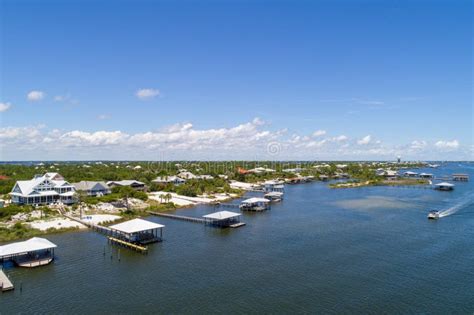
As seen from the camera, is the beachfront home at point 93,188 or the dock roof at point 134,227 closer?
the dock roof at point 134,227

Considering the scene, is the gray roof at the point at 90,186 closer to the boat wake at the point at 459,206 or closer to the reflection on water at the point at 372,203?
the reflection on water at the point at 372,203

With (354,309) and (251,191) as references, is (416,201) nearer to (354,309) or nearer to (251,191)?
(251,191)

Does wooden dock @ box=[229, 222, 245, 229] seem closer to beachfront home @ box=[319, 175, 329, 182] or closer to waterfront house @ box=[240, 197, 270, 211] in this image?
waterfront house @ box=[240, 197, 270, 211]

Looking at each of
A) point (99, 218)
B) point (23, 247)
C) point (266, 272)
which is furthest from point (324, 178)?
point (23, 247)

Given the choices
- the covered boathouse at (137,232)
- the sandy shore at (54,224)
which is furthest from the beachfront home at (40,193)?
the covered boathouse at (137,232)

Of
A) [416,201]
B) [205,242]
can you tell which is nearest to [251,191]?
[416,201]

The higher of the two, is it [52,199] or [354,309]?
[52,199]
